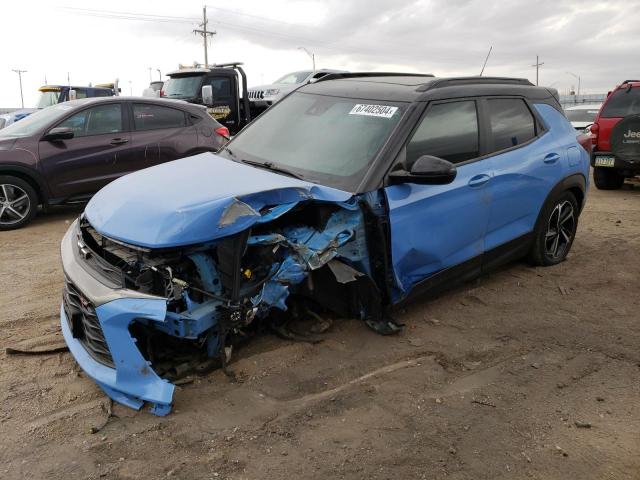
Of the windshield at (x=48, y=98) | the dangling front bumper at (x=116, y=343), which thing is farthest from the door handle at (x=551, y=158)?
the windshield at (x=48, y=98)

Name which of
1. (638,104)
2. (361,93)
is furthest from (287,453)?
(638,104)

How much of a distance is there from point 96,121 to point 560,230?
611 centimetres

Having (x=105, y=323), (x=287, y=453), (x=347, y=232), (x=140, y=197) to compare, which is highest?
(x=140, y=197)

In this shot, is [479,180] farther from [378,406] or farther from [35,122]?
[35,122]

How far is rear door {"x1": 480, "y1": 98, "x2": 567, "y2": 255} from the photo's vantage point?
4.41 meters

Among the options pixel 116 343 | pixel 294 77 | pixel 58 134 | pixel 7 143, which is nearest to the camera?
pixel 116 343

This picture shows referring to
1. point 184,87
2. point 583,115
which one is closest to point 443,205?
point 184,87

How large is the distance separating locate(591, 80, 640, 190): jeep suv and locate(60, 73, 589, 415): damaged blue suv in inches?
188

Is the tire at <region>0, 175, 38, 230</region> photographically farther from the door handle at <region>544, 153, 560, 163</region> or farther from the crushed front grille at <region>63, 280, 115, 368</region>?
the door handle at <region>544, 153, 560, 163</region>

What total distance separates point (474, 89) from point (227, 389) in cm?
298

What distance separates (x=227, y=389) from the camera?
3178 millimetres

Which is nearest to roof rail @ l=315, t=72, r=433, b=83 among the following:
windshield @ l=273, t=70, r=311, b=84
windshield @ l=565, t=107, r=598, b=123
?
windshield @ l=565, t=107, r=598, b=123

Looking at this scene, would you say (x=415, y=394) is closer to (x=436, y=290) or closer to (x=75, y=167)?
(x=436, y=290)

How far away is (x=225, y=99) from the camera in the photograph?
13.5 m
